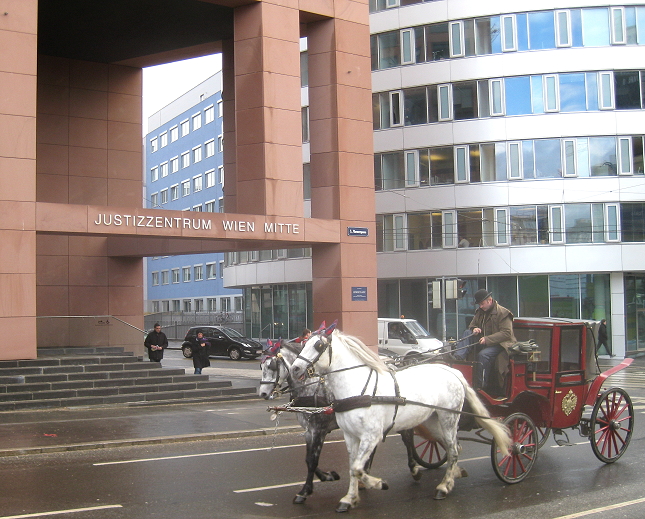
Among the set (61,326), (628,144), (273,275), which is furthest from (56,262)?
(628,144)

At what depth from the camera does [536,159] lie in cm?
→ 3766

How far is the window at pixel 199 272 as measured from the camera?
2673 inches

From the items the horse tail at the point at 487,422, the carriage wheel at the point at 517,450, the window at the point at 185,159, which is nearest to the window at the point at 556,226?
the carriage wheel at the point at 517,450

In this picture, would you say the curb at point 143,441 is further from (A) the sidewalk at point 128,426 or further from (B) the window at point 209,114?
(B) the window at point 209,114

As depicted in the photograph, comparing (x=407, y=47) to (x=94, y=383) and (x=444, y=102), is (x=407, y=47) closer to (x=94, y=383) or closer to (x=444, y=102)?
(x=444, y=102)

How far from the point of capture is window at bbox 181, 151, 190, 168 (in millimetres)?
66375

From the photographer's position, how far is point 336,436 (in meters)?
13.8

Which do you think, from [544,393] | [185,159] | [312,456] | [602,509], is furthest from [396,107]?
[602,509]

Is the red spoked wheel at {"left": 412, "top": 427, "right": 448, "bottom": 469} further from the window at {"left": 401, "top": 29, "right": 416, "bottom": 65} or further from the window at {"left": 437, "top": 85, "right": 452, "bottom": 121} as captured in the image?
the window at {"left": 401, "top": 29, "right": 416, "bottom": 65}

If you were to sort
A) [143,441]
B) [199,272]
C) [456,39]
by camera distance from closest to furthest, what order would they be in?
1. [143,441]
2. [456,39]
3. [199,272]

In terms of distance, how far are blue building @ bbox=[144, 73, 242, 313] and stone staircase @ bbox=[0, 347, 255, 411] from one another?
38.2 m

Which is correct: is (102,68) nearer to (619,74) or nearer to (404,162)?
(404,162)

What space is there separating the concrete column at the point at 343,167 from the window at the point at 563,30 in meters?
17.3

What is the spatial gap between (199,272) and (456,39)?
120 feet
